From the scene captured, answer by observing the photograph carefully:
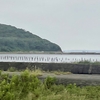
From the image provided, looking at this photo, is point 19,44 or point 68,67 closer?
point 68,67

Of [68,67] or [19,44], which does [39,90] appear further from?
[19,44]

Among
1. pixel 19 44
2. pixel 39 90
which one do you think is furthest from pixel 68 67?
pixel 19 44

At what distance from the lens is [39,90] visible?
7.79 metres

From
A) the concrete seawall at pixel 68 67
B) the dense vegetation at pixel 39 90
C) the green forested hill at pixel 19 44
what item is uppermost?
the green forested hill at pixel 19 44

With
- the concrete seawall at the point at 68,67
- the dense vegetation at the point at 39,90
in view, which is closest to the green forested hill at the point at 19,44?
the concrete seawall at the point at 68,67

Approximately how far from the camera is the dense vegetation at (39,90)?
7043 mm

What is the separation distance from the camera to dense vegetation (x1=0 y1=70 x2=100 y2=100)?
7043 millimetres

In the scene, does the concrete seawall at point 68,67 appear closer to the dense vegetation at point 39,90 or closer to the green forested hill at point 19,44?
the dense vegetation at point 39,90

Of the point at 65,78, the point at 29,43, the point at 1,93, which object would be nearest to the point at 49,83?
the point at 65,78

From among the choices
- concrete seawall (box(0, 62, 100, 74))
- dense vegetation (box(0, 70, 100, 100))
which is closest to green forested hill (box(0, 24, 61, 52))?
concrete seawall (box(0, 62, 100, 74))

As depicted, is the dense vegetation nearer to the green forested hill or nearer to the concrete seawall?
the concrete seawall

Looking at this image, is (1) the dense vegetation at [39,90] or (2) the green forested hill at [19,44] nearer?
(1) the dense vegetation at [39,90]

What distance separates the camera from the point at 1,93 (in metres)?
6.98

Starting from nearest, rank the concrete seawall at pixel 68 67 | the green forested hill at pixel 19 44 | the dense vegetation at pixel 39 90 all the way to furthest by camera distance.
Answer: the dense vegetation at pixel 39 90
the concrete seawall at pixel 68 67
the green forested hill at pixel 19 44
